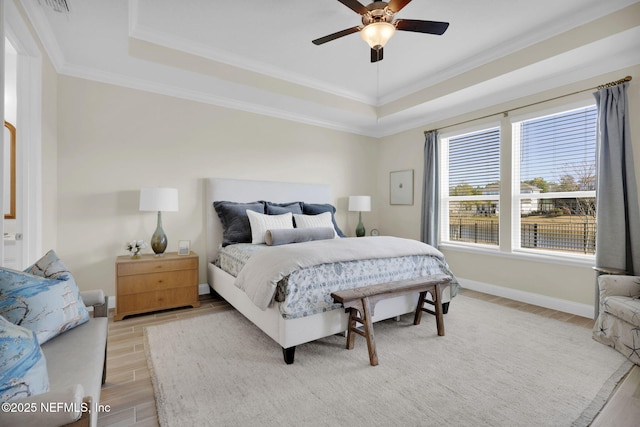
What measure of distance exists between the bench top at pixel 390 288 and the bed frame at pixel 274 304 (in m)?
0.21

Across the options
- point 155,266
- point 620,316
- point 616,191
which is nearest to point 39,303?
point 155,266

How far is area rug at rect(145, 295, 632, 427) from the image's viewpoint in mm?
1654

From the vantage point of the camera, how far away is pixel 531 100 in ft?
11.6

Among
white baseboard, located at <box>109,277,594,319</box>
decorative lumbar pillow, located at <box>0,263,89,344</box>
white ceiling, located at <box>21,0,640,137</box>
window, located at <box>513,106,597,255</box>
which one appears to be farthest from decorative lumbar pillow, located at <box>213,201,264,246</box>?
window, located at <box>513,106,597,255</box>

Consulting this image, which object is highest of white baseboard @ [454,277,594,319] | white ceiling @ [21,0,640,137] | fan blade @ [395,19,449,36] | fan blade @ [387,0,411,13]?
white ceiling @ [21,0,640,137]

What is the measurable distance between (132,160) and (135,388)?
2.51m

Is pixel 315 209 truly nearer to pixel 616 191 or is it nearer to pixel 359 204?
pixel 359 204

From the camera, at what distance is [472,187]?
4.27 metres

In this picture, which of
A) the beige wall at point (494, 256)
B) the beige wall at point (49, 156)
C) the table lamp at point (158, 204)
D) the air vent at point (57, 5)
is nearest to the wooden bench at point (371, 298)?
the beige wall at point (494, 256)

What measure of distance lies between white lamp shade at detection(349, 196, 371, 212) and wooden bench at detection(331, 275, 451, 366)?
7.43ft

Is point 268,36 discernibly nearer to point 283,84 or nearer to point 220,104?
point 283,84

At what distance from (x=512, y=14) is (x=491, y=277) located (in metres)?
2.95

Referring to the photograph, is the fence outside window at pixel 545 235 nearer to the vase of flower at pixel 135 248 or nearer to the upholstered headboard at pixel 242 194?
the upholstered headboard at pixel 242 194

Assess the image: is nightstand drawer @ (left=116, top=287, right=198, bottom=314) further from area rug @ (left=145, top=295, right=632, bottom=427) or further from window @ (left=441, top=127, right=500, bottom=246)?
window @ (left=441, top=127, right=500, bottom=246)
